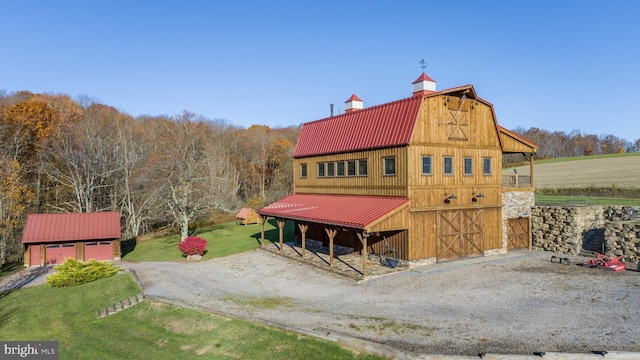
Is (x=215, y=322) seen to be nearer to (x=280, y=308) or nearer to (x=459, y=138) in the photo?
(x=280, y=308)

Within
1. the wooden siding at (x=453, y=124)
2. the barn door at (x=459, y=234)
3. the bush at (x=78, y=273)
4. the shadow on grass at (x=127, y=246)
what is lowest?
the shadow on grass at (x=127, y=246)

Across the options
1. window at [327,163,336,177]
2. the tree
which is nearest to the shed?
window at [327,163,336,177]

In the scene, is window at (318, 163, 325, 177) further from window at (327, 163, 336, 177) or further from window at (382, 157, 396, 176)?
window at (382, 157, 396, 176)

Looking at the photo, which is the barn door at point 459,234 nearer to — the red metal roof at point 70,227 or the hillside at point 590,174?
the red metal roof at point 70,227

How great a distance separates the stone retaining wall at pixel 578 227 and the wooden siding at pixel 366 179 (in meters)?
10.2

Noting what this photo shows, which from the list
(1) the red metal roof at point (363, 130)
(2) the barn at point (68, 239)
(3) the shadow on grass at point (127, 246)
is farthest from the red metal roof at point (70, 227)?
(1) the red metal roof at point (363, 130)

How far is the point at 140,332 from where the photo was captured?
13938 millimetres

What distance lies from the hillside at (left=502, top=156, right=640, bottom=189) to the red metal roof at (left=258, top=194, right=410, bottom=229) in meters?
27.9

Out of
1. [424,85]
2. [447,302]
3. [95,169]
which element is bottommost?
[447,302]

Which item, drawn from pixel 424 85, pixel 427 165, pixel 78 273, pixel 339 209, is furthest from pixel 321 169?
pixel 78 273

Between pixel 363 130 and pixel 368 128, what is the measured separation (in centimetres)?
44

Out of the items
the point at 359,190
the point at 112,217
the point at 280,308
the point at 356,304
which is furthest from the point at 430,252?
the point at 112,217

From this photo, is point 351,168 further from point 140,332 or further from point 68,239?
point 68,239

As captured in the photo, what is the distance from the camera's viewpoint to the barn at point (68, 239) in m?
25.6
